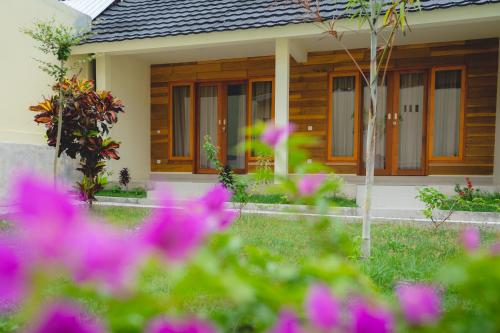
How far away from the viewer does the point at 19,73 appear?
7680 millimetres

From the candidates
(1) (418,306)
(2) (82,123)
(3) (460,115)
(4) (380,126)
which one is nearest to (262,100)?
(4) (380,126)

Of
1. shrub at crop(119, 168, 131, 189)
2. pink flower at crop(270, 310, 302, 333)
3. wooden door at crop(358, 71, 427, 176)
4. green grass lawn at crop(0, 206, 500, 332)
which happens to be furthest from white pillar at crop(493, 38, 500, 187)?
pink flower at crop(270, 310, 302, 333)

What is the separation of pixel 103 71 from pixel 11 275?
369 inches

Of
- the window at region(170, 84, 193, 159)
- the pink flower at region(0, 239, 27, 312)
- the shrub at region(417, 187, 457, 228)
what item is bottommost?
the shrub at region(417, 187, 457, 228)

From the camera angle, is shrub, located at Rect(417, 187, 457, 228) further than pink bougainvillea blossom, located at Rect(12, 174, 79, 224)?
Yes

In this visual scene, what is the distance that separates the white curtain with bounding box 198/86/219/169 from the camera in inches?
419

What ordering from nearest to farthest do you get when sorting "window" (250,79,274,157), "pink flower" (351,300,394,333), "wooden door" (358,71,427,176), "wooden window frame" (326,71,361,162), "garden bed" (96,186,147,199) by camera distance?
"pink flower" (351,300,394,333) < "garden bed" (96,186,147,199) < "wooden door" (358,71,427,176) < "wooden window frame" (326,71,361,162) < "window" (250,79,274,157)

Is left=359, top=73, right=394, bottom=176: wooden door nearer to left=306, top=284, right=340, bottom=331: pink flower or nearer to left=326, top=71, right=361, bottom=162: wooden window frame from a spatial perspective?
left=326, top=71, right=361, bottom=162: wooden window frame

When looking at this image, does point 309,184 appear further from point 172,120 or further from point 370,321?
point 172,120

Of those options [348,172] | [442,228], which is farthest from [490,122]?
[442,228]

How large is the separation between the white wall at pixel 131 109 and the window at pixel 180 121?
62 centimetres

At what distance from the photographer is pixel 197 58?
10.2m

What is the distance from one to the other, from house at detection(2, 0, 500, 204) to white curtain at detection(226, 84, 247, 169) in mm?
→ 25

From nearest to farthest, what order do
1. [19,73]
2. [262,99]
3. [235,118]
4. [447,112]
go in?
[19,73] → [447,112] → [262,99] → [235,118]
